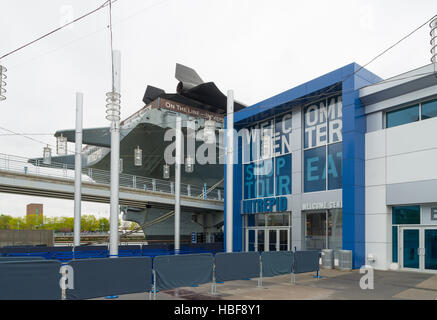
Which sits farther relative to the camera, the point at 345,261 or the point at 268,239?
the point at 268,239

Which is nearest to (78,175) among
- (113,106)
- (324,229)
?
(113,106)

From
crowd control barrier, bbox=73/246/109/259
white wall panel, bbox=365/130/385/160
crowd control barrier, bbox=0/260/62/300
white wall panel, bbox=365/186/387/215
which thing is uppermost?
white wall panel, bbox=365/130/385/160

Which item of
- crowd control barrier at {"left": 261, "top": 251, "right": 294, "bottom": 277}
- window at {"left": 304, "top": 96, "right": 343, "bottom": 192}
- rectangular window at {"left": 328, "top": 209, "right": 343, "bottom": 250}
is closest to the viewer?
crowd control barrier at {"left": 261, "top": 251, "right": 294, "bottom": 277}

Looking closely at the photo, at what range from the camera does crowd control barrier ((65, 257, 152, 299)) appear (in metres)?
8.79

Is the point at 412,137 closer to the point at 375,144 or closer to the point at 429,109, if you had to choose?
the point at 429,109

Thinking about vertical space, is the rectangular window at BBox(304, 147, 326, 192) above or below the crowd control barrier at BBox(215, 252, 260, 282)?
above

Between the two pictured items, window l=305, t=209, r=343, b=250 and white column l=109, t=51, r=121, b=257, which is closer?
white column l=109, t=51, r=121, b=257

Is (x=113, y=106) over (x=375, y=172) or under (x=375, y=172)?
over

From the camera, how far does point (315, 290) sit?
12680mm

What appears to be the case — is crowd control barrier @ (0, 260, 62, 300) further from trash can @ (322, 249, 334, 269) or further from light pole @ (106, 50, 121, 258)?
trash can @ (322, 249, 334, 269)

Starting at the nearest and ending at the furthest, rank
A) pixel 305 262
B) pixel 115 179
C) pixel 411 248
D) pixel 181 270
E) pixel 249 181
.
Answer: pixel 181 270
pixel 305 262
pixel 115 179
pixel 411 248
pixel 249 181

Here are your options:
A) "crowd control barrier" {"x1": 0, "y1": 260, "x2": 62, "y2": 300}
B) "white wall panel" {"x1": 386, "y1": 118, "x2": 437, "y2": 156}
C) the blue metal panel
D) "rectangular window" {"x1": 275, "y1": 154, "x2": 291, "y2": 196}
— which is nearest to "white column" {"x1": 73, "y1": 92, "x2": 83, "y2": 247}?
"rectangular window" {"x1": 275, "y1": 154, "x2": 291, "y2": 196}

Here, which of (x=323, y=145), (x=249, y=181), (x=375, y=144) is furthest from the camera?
(x=249, y=181)

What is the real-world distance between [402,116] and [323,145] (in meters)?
4.85
